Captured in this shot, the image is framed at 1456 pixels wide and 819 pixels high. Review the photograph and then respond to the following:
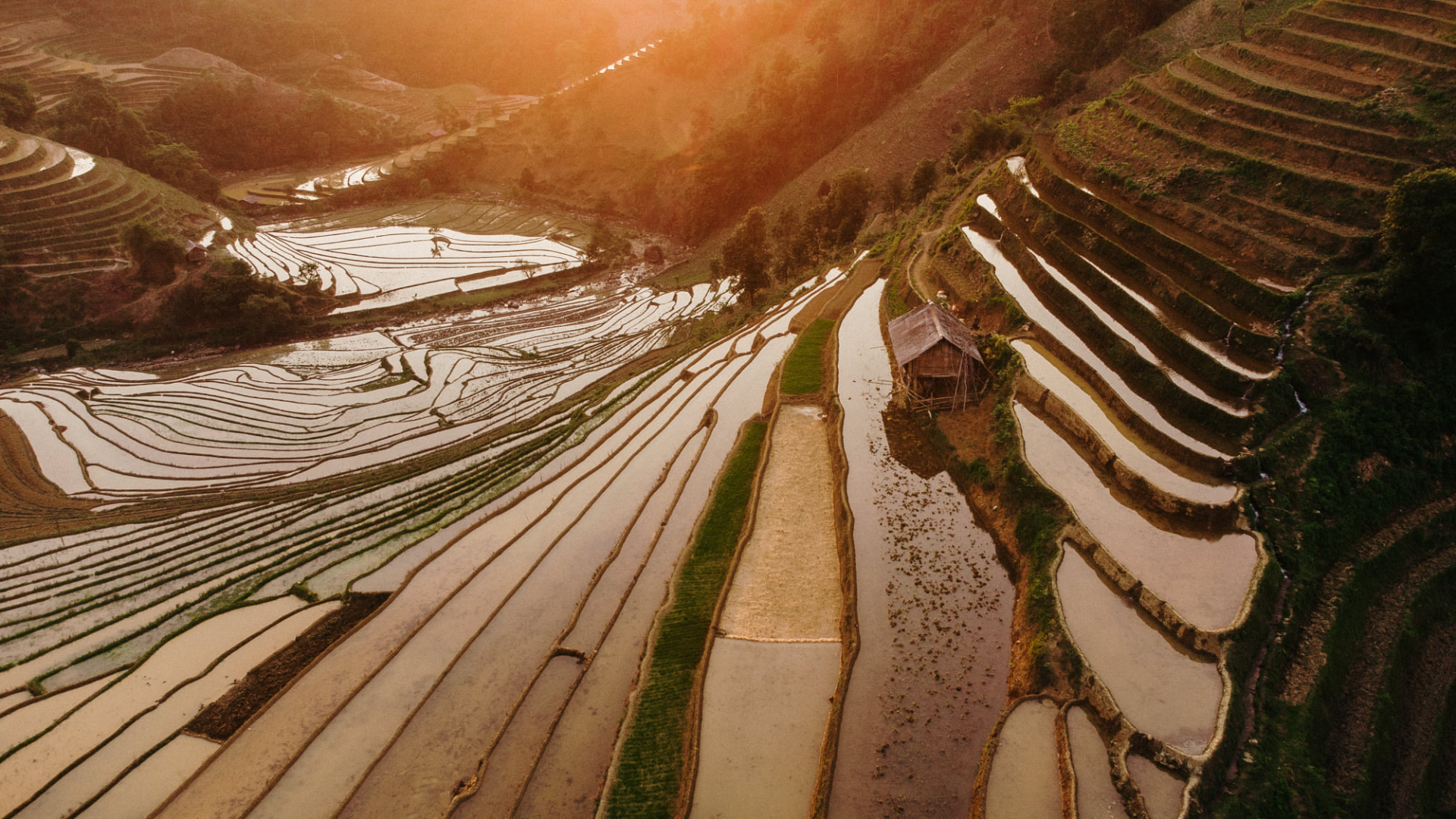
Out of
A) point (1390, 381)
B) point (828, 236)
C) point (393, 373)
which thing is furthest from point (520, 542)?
point (828, 236)

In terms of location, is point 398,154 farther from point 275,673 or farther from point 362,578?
point 275,673

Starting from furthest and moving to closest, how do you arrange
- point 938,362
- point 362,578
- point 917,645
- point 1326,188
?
1. point 938,362
2. point 1326,188
3. point 362,578
4. point 917,645

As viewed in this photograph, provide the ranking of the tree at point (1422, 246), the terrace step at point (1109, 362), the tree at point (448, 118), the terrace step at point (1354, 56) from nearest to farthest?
the tree at point (1422, 246)
the terrace step at point (1109, 362)
the terrace step at point (1354, 56)
the tree at point (448, 118)

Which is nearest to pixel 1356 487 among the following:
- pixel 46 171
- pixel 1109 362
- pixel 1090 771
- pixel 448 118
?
pixel 1109 362

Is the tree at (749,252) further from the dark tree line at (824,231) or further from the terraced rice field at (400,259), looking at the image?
the terraced rice field at (400,259)

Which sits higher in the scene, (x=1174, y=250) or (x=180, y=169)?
(x=180, y=169)

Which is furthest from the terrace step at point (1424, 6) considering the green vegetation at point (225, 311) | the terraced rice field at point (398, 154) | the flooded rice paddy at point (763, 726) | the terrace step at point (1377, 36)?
the terraced rice field at point (398, 154)
